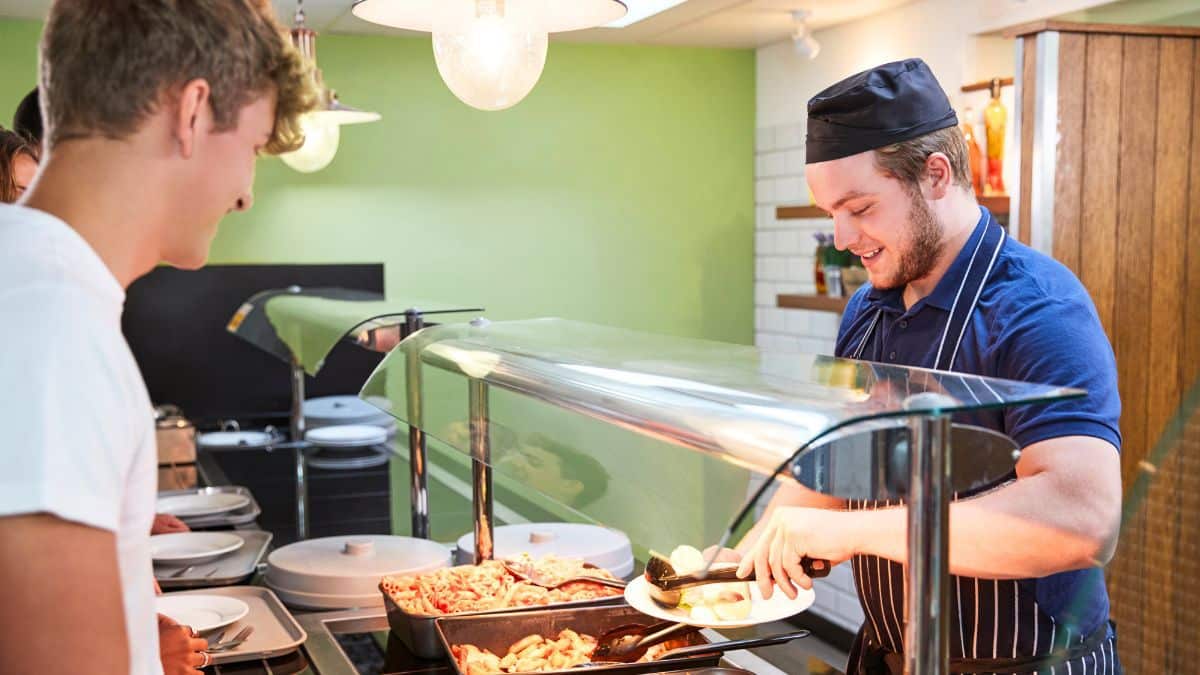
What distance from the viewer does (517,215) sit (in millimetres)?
5500

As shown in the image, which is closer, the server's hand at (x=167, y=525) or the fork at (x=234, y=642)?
the fork at (x=234, y=642)

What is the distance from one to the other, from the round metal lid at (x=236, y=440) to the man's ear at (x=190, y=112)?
10.9ft

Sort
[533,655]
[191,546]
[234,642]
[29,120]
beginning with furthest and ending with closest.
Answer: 1. [191,546]
2. [29,120]
3. [234,642]
4. [533,655]


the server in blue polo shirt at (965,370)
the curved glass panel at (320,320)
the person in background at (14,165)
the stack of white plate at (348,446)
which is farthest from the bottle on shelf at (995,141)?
the person in background at (14,165)

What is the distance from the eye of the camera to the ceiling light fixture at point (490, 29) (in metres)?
2.14

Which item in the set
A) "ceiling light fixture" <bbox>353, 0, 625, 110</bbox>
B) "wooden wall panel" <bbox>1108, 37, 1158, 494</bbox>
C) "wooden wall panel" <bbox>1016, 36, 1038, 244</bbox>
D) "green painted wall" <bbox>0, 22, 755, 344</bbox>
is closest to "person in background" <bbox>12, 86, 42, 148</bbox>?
"ceiling light fixture" <bbox>353, 0, 625, 110</bbox>

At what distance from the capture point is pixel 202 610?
209 centimetres

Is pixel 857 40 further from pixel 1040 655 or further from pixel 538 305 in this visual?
pixel 1040 655

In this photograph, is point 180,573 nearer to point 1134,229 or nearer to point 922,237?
point 922,237

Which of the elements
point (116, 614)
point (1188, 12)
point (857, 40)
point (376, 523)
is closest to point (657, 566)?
point (116, 614)

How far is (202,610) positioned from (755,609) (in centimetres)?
98

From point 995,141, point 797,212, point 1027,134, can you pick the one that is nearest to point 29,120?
point 1027,134

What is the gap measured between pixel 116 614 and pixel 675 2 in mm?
3814

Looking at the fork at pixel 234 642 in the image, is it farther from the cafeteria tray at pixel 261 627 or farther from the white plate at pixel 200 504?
the white plate at pixel 200 504
